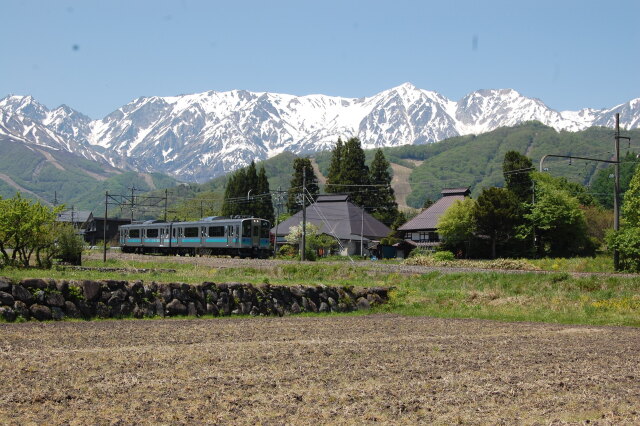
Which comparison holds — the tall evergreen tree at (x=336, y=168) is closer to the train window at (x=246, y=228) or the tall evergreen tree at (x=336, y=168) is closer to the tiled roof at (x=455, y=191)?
the tiled roof at (x=455, y=191)

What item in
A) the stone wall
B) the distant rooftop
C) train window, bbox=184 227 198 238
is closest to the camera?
the stone wall

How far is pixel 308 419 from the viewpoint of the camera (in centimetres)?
758

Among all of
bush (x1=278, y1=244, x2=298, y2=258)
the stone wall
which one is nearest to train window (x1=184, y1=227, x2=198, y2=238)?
bush (x1=278, y1=244, x2=298, y2=258)

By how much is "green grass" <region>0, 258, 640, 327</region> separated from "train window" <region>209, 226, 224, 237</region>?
27.2 metres

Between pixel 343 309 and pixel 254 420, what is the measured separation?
13.8 meters

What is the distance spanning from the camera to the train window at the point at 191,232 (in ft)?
191

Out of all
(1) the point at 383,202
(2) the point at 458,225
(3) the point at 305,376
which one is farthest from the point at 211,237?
(3) the point at 305,376

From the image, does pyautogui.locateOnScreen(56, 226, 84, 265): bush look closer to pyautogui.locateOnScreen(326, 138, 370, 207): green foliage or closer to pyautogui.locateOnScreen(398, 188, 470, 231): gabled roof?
pyautogui.locateOnScreen(398, 188, 470, 231): gabled roof

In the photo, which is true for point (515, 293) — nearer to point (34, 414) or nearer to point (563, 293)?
point (563, 293)

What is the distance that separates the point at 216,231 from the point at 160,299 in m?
38.5

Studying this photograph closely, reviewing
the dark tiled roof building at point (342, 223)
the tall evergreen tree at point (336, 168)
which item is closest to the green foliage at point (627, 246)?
the dark tiled roof building at point (342, 223)

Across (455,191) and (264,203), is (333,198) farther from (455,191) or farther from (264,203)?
(264,203)

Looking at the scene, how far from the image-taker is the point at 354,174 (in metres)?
93.1

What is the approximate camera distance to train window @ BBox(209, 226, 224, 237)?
2170 inches
